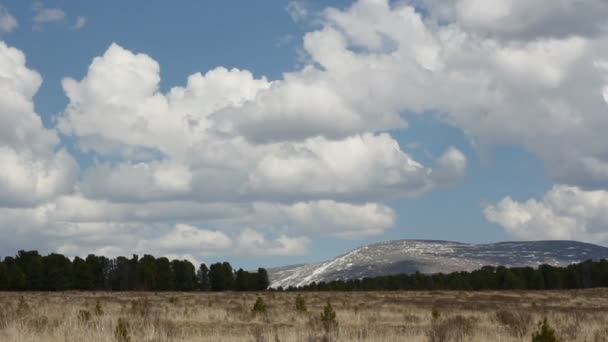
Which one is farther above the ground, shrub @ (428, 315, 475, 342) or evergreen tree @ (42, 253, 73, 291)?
evergreen tree @ (42, 253, 73, 291)

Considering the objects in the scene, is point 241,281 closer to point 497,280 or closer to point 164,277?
point 164,277

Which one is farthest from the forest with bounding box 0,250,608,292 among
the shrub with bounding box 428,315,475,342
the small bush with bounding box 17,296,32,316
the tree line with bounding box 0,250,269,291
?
the shrub with bounding box 428,315,475,342

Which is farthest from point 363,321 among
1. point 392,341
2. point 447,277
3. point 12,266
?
point 447,277

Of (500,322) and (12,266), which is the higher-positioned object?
(12,266)

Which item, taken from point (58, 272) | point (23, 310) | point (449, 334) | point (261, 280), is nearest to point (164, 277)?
point (261, 280)

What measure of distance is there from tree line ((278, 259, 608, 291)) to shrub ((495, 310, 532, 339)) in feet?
315

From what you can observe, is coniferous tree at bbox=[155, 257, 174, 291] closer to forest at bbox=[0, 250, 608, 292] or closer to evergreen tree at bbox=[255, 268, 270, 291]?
forest at bbox=[0, 250, 608, 292]

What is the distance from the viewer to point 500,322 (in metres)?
23.4

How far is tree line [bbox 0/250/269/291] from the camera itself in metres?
106

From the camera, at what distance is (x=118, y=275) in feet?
397

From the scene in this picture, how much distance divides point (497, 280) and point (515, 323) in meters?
111

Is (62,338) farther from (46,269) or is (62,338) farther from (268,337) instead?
(46,269)

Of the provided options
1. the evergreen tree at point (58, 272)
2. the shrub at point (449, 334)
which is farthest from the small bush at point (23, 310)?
the evergreen tree at point (58, 272)

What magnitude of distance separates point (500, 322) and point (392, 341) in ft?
32.7
